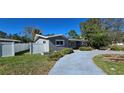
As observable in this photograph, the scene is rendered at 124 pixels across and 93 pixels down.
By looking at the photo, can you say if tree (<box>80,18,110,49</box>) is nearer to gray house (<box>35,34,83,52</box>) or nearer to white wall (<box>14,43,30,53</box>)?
gray house (<box>35,34,83,52</box>)

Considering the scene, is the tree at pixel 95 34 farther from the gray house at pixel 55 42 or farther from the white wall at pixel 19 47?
the white wall at pixel 19 47

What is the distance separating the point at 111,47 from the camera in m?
24.9

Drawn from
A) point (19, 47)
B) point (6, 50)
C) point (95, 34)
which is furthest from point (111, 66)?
point (95, 34)

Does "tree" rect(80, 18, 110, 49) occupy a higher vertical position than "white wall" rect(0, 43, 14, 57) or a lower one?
higher

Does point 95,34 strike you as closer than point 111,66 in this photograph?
No

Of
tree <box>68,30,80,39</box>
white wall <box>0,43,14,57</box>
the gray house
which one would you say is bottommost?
white wall <box>0,43,14,57</box>

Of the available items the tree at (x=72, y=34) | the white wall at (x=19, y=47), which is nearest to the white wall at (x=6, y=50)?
the white wall at (x=19, y=47)

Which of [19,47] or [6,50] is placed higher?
[19,47]

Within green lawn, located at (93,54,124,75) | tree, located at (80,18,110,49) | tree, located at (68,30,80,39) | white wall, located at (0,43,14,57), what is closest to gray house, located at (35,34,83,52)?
tree, located at (68,30,80,39)

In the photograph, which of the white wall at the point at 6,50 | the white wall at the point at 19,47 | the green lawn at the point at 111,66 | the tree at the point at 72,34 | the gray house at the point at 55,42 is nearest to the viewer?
the green lawn at the point at 111,66

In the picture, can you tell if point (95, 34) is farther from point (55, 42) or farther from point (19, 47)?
point (19, 47)
